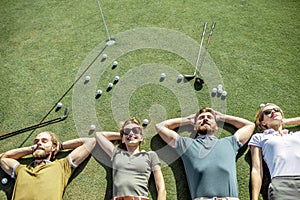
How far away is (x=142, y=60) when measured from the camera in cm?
622

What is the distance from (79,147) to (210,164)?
2.18 meters

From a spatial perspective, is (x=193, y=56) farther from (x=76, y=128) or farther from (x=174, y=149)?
(x=76, y=128)

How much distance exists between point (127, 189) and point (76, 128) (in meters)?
1.85

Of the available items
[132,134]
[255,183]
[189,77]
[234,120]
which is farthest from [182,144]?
[189,77]

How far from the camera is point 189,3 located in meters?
7.82

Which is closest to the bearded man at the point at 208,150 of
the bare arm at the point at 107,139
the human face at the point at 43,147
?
the bare arm at the point at 107,139

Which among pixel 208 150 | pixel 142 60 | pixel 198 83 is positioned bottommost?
pixel 208 150

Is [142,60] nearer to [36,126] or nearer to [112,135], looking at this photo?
[112,135]

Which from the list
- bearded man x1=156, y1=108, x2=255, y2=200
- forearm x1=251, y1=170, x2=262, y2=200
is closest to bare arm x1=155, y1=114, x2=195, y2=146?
bearded man x1=156, y1=108, x2=255, y2=200

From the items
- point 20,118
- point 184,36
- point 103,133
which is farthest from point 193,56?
point 20,118

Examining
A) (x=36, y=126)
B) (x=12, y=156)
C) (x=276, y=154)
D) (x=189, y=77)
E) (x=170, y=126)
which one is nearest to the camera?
(x=276, y=154)

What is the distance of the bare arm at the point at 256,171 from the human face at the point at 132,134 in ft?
5.89

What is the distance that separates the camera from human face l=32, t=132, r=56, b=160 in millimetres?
4344

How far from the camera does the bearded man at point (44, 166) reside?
12.9 ft
